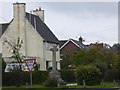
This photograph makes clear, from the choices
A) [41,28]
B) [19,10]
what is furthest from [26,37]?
[19,10]

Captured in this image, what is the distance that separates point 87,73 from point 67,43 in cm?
4766

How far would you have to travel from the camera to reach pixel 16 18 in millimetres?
59375

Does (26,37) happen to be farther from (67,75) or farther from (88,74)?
(88,74)

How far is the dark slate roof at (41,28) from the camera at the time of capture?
198 ft

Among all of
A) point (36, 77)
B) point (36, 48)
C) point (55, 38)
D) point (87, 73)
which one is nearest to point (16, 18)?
point (36, 48)

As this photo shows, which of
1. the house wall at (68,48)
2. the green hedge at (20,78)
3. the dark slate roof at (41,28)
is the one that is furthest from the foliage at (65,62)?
the green hedge at (20,78)

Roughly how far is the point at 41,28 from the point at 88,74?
27.7 m

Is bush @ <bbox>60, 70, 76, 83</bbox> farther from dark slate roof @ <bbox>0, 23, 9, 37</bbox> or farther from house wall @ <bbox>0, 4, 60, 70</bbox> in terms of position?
dark slate roof @ <bbox>0, 23, 9, 37</bbox>

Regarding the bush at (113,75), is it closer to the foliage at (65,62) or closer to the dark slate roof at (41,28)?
the dark slate roof at (41,28)

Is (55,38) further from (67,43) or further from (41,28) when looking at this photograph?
(67,43)

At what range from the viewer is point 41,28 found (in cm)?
6281

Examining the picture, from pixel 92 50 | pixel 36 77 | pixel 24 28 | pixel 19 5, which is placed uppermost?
pixel 19 5

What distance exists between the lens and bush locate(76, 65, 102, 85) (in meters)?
36.4

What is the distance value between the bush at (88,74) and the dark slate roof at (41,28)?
23.9m
